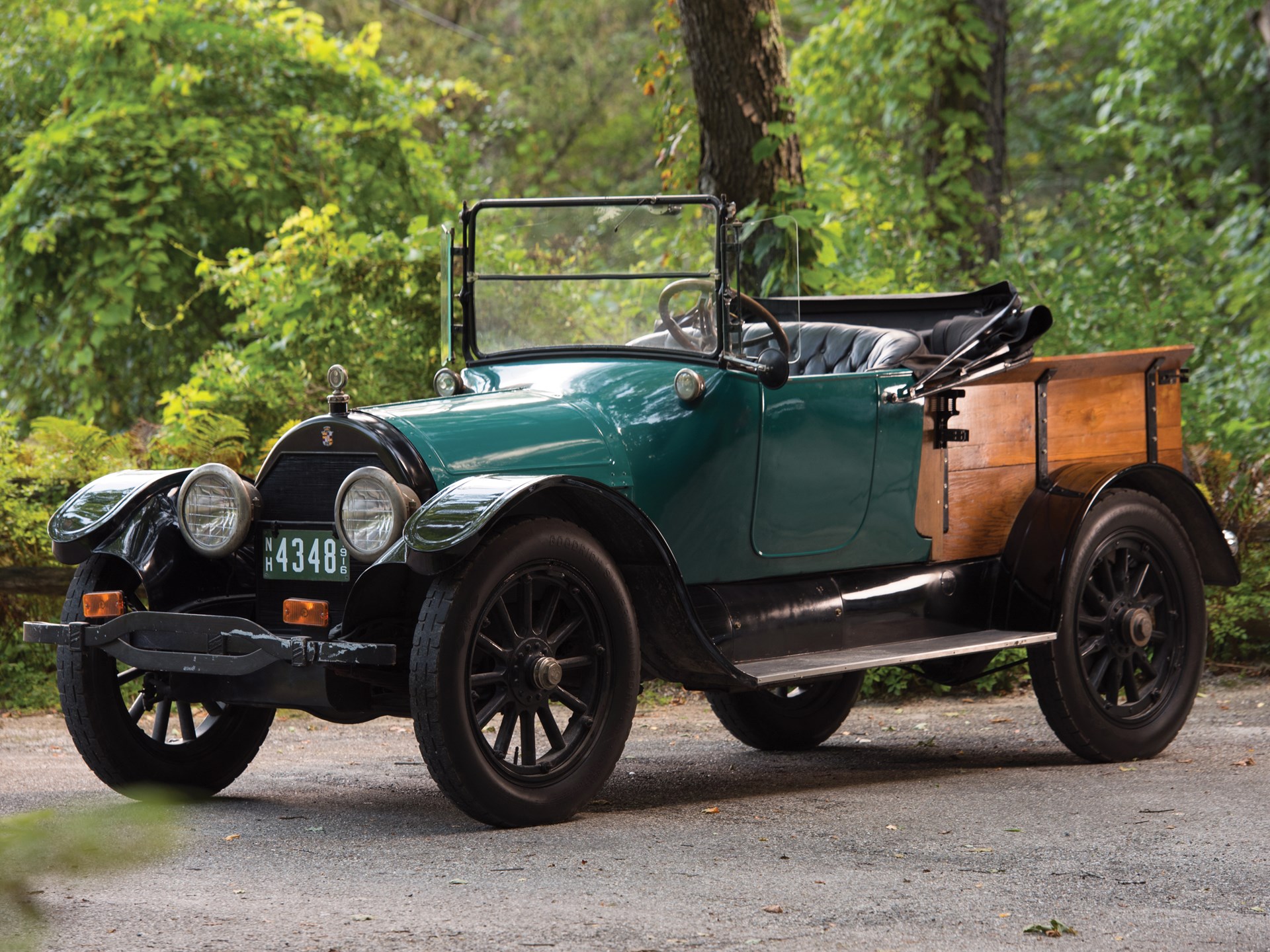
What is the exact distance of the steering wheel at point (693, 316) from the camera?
18.1ft

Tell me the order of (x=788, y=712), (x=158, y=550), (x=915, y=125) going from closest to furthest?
(x=158, y=550), (x=788, y=712), (x=915, y=125)

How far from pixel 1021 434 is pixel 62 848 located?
535 cm

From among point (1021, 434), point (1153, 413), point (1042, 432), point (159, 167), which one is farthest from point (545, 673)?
point (159, 167)

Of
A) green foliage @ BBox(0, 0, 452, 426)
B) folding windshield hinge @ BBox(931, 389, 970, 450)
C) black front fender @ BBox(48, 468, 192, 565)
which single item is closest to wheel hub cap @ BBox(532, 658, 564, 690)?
black front fender @ BBox(48, 468, 192, 565)

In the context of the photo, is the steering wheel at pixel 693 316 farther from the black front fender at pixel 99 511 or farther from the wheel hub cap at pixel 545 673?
the black front fender at pixel 99 511

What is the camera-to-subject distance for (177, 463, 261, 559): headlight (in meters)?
4.96

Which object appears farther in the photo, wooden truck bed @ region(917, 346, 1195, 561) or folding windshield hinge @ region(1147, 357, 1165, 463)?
folding windshield hinge @ region(1147, 357, 1165, 463)

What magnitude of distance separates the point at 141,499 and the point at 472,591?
141 centimetres

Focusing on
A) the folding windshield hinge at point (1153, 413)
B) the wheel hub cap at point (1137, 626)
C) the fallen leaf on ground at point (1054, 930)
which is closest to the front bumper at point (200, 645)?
the fallen leaf on ground at point (1054, 930)

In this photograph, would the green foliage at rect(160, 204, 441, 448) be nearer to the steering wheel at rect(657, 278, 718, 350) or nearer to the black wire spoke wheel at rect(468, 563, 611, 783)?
the steering wheel at rect(657, 278, 718, 350)

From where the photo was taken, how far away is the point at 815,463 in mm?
5625

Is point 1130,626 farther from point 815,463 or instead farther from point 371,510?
point 371,510

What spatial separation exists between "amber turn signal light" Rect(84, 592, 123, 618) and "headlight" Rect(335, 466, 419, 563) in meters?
0.87

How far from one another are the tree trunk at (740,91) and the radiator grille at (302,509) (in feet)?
16.4
